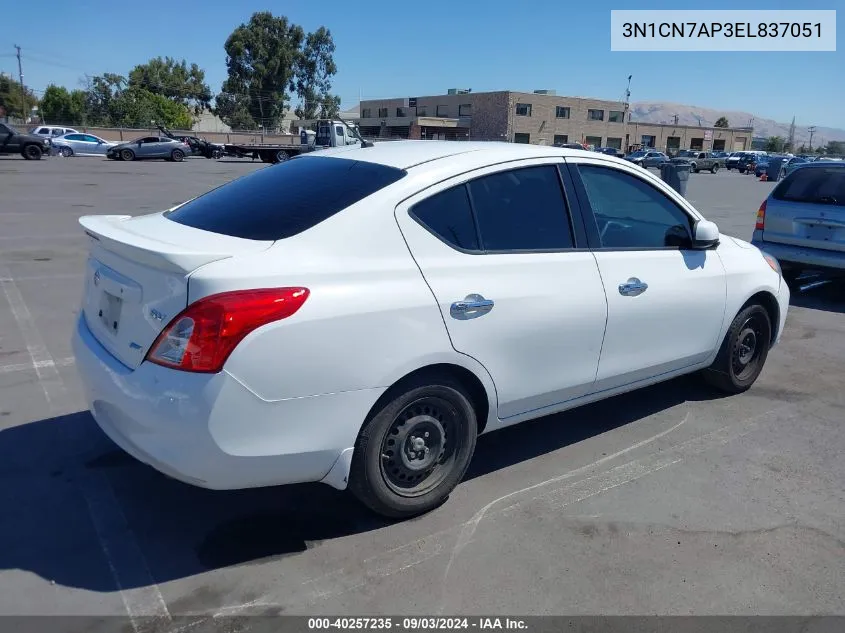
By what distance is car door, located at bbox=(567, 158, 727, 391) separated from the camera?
12.9 ft

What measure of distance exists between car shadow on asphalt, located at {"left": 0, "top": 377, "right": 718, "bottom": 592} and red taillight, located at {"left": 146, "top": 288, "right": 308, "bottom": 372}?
924mm

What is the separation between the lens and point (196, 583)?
9.24ft

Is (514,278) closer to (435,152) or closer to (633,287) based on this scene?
(435,152)

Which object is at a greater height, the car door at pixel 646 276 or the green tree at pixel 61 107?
the green tree at pixel 61 107

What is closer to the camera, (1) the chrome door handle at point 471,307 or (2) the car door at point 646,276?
(1) the chrome door handle at point 471,307

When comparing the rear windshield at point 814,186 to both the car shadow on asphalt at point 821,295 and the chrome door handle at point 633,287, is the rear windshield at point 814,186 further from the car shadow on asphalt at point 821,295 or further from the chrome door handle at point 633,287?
the chrome door handle at point 633,287

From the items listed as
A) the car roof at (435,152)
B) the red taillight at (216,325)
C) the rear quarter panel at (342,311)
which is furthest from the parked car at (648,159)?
the red taillight at (216,325)

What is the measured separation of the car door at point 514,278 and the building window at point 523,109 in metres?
80.7

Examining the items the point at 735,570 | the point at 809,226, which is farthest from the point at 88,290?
the point at 809,226

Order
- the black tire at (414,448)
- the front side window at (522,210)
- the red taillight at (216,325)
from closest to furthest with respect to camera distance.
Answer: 1. the red taillight at (216,325)
2. the black tire at (414,448)
3. the front side window at (522,210)

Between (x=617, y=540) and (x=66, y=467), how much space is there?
114 inches

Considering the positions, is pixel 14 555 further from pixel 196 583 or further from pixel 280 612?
pixel 280 612

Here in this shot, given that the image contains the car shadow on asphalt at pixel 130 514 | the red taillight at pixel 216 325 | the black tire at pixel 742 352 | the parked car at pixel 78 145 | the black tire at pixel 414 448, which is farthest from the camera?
the parked car at pixel 78 145

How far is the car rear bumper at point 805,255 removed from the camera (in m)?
8.09
